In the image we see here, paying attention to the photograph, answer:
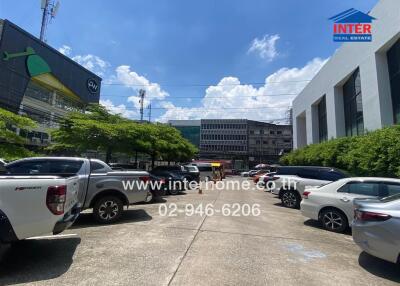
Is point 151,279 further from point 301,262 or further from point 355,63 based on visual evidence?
point 355,63

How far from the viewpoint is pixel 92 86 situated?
4947 centimetres

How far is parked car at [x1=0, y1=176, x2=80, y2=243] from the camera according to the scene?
13.0ft

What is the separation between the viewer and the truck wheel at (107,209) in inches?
297

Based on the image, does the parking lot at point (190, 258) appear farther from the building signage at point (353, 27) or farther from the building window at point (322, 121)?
the building window at point (322, 121)

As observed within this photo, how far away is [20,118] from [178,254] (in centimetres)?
884

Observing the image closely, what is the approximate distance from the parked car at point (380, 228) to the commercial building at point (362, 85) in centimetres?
1518

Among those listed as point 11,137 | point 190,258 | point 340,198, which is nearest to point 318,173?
point 340,198

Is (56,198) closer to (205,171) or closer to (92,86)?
(205,171)

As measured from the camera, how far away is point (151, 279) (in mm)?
4059

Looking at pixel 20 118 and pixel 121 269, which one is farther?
pixel 20 118

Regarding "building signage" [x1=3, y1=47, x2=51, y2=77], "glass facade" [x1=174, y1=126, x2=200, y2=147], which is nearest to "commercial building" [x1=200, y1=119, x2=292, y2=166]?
"glass facade" [x1=174, y1=126, x2=200, y2=147]

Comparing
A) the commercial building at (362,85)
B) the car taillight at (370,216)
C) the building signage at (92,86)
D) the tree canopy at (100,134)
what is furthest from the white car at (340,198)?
Answer: the building signage at (92,86)

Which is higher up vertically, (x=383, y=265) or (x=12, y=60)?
(x=12, y=60)

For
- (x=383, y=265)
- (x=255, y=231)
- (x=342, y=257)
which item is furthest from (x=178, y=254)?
(x=383, y=265)
